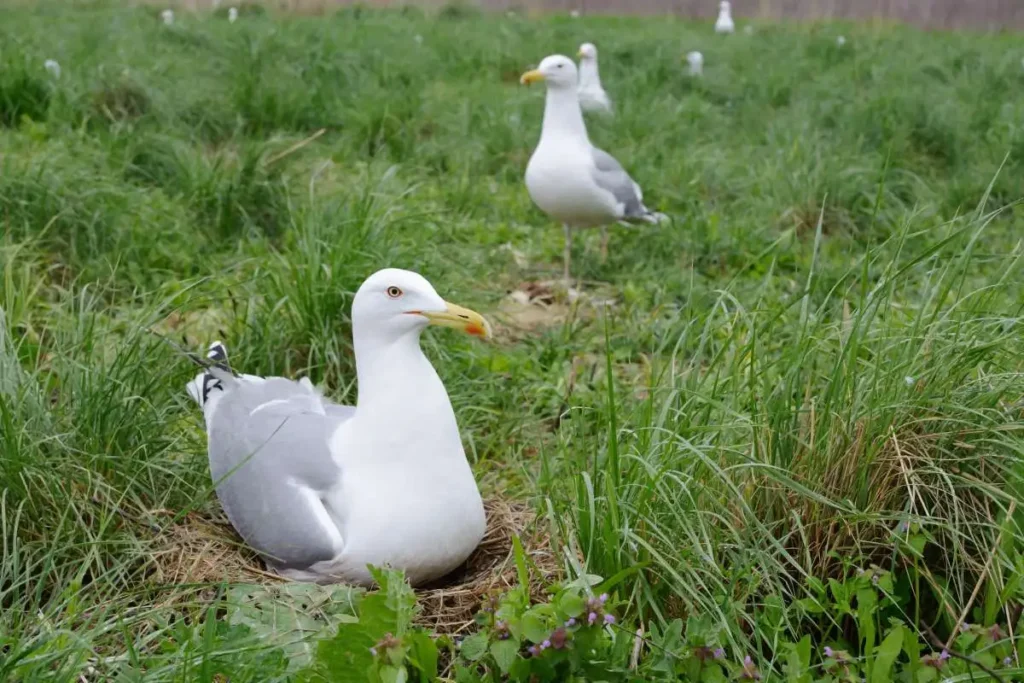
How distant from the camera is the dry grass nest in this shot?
8.32 feet

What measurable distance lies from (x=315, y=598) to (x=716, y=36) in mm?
10505

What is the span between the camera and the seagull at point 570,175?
4887 millimetres

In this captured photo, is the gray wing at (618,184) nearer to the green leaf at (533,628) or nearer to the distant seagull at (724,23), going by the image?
the green leaf at (533,628)

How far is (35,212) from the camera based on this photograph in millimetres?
4254

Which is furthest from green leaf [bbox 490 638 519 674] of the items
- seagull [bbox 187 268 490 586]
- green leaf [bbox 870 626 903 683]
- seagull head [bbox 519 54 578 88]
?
seagull head [bbox 519 54 578 88]

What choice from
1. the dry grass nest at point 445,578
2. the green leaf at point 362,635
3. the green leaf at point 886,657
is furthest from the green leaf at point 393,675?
the green leaf at point 886,657

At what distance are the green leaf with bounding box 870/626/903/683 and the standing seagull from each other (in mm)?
5713

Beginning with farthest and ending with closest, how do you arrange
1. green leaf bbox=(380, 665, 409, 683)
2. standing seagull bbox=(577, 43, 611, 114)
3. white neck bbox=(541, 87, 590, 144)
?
standing seagull bbox=(577, 43, 611, 114) < white neck bbox=(541, 87, 590, 144) < green leaf bbox=(380, 665, 409, 683)

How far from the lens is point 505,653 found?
81.1 inches

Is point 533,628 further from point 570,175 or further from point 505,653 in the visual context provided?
point 570,175

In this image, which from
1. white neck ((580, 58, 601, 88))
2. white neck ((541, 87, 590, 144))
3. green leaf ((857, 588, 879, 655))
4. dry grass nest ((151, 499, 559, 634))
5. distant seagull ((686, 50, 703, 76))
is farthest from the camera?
distant seagull ((686, 50, 703, 76))

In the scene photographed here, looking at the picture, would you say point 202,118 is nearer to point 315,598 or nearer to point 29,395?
point 29,395

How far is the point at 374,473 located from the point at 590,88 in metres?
5.84

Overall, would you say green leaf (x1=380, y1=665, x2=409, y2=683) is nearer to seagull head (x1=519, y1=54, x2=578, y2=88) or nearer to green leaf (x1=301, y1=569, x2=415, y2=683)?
green leaf (x1=301, y1=569, x2=415, y2=683)
